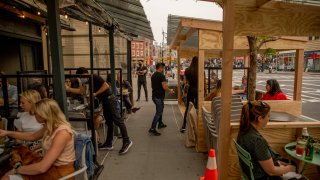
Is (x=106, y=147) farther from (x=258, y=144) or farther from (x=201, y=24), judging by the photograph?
(x=258, y=144)

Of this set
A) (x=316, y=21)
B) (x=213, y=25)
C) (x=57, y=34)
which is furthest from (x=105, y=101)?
(x=316, y=21)

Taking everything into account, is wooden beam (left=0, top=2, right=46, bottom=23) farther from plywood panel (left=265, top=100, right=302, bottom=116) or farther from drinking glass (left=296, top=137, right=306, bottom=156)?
drinking glass (left=296, top=137, right=306, bottom=156)

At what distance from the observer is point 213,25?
483 cm

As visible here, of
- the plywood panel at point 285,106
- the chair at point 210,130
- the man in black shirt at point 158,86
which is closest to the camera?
the chair at point 210,130

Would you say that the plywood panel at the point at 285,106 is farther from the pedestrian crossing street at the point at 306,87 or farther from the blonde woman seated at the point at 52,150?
the pedestrian crossing street at the point at 306,87

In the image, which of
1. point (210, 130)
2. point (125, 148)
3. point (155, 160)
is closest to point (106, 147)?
point (125, 148)

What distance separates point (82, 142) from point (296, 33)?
3036 millimetres

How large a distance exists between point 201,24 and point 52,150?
341cm

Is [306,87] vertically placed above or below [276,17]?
below

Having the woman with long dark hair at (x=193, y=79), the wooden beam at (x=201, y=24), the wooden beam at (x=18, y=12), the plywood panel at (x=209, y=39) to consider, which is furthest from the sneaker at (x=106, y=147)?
the wooden beam at (x=18, y=12)

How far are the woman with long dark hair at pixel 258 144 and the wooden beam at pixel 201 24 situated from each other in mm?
2492

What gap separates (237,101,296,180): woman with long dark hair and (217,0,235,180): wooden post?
1.58 feet

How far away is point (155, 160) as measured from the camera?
4.80 meters

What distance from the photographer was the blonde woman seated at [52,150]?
2490 mm
